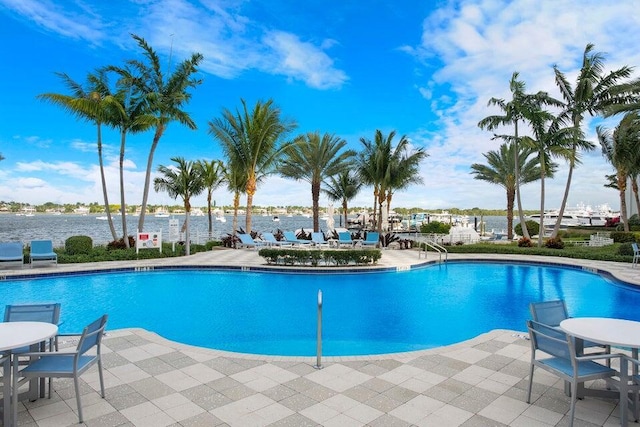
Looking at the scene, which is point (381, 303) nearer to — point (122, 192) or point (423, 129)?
point (122, 192)

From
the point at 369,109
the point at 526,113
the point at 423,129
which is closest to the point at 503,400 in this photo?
the point at 526,113

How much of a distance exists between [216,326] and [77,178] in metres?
36.9

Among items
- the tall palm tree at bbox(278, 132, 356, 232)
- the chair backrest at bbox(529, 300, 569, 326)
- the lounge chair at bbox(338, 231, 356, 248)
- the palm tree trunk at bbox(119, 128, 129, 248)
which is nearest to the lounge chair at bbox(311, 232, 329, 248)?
the lounge chair at bbox(338, 231, 356, 248)

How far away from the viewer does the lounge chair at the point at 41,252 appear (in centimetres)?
1297

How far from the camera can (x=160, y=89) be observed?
57.1 ft

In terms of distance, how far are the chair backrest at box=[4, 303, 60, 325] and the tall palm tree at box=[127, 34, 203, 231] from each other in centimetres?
1351

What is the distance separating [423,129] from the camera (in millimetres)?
27938

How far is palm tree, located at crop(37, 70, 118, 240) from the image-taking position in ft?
49.7

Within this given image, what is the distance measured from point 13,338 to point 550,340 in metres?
4.90

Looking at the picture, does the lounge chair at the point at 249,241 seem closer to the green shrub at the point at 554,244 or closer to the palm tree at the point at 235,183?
the palm tree at the point at 235,183

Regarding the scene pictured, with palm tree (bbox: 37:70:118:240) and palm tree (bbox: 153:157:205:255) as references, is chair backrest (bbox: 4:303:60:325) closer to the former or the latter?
palm tree (bbox: 37:70:118:240)

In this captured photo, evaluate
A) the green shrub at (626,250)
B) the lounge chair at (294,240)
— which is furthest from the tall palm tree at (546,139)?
the lounge chair at (294,240)

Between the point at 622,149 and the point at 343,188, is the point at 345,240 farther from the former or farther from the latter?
the point at 622,149

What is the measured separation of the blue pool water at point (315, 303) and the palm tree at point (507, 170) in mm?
13454
